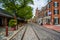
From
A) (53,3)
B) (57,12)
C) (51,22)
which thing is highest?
(53,3)

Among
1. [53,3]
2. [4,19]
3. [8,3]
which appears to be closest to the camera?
[4,19]

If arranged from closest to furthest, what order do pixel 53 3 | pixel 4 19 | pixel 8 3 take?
pixel 4 19 < pixel 8 3 < pixel 53 3

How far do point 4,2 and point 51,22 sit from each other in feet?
65.8

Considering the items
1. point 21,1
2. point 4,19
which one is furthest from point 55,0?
point 4,19

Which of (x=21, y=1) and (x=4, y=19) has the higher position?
(x=21, y=1)

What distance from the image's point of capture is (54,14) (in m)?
55.9

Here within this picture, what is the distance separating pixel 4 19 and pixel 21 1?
807 centimetres

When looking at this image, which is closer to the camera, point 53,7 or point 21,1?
point 21,1

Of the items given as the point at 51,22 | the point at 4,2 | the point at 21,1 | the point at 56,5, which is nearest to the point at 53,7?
the point at 56,5

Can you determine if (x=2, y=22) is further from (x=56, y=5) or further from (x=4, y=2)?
(x=56, y=5)

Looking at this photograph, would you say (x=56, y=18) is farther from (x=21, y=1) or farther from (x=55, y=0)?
(x=21, y=1)

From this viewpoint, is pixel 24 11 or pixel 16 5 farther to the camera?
pixel 24 11

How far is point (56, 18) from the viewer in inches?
2219

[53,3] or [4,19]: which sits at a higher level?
[53,3]
